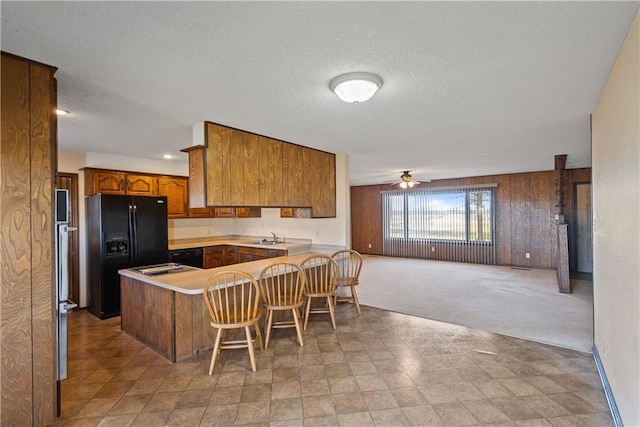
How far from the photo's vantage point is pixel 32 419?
1.86 metres

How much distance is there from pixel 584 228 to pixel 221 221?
7.94m

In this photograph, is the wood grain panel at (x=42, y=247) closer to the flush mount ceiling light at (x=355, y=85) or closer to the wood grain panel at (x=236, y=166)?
the wood grain panel at (x=236, y=166)

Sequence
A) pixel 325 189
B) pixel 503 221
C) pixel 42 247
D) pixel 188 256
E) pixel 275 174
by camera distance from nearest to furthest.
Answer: pixel 42 247, pixel 275 174, pixel 325 189, pixel 188 256, pixel 503 221

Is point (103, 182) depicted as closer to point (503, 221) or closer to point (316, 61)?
point (316, 61)

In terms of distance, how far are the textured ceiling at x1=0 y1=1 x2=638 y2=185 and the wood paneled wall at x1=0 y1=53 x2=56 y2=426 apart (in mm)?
234

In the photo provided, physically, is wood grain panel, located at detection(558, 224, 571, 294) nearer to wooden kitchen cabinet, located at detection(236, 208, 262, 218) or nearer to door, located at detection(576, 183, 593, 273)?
door, located at detection(576, 183, 593, 273)

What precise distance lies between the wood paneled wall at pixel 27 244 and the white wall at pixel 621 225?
327cm

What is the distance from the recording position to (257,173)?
3.62 meters


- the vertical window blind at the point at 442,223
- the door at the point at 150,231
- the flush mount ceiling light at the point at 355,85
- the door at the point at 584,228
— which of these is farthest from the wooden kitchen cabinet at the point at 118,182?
the door at the point at 584,228

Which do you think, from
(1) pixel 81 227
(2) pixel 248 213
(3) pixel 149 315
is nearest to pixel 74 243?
(1) pixel 81 227

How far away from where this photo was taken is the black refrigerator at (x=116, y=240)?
4.09 metres

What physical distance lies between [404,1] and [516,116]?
7.44 feet

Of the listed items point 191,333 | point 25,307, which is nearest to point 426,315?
point 191,333

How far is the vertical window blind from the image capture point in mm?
7906
